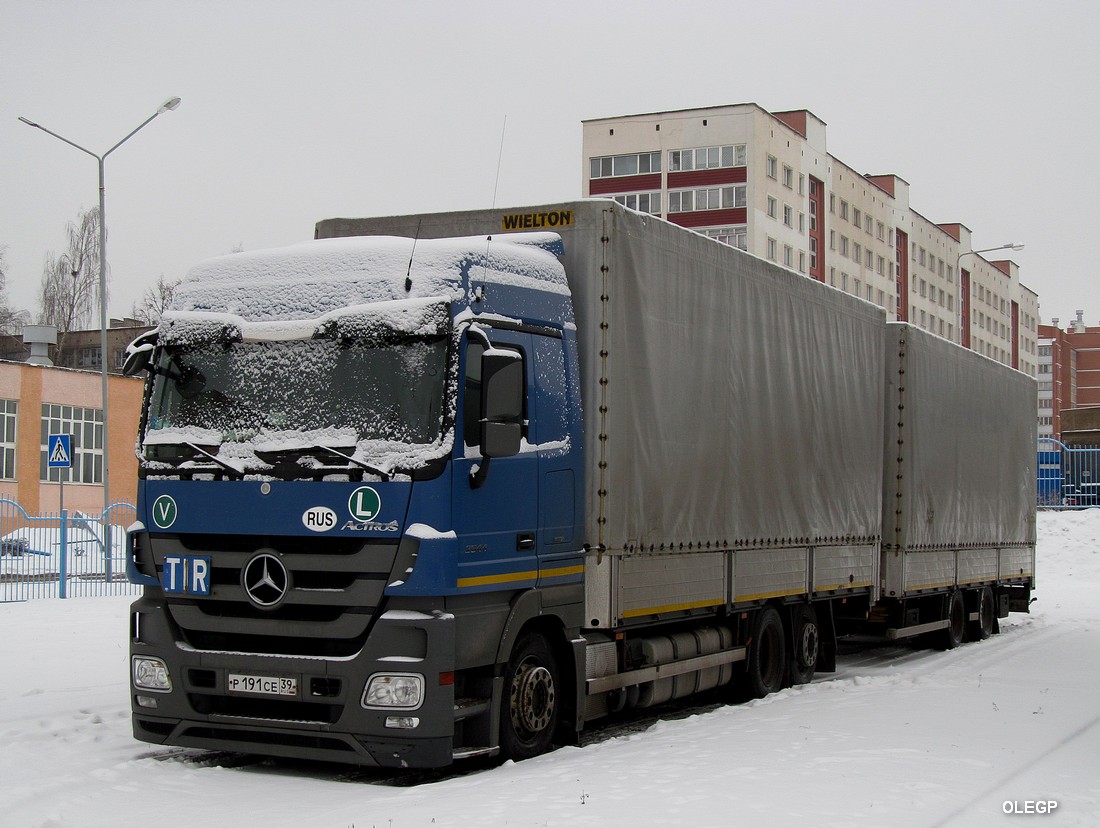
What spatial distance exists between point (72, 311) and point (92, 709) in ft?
220

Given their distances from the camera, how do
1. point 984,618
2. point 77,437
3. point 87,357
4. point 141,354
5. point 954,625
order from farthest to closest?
point 87,357 < point 77,437 < point 984,618 < point 954,625 < point 141,354

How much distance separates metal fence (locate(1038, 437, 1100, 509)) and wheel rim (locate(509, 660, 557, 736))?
3901 centimetres

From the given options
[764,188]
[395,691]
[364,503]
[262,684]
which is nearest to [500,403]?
[364,503]

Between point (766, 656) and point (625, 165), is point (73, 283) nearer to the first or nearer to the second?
point (625, 165)

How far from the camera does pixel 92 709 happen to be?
34.2 feet

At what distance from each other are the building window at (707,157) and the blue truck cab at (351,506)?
5911 cm

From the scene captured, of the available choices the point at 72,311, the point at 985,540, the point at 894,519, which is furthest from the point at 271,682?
the point at 72,311

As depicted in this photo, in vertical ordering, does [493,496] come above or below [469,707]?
above

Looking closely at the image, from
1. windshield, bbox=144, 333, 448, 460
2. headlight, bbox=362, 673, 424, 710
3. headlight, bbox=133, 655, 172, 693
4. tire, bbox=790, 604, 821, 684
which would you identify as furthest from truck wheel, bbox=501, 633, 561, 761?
tire, bbox=790, 604, 821, 684

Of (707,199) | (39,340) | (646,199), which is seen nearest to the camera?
(39,340)

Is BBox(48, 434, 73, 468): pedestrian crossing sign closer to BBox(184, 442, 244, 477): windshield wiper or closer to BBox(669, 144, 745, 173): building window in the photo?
BBox(184, 442, 244, 477): windshield wiper

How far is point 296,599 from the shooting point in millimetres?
7922

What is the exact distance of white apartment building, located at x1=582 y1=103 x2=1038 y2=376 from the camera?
66375 millimetres

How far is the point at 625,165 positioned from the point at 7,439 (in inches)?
1364
